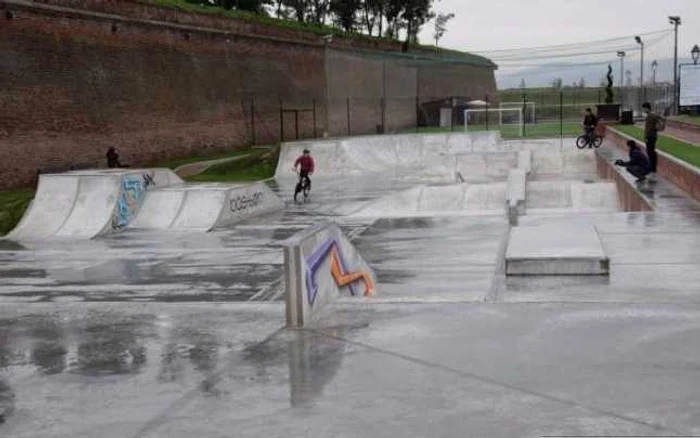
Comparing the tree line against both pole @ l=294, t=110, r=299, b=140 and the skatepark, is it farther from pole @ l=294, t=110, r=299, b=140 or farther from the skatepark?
the skatepark

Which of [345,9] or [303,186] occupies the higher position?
[345,9]

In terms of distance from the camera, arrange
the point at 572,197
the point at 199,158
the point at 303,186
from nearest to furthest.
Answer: the point at 572,197, the point at 303,186, the point at 199,158

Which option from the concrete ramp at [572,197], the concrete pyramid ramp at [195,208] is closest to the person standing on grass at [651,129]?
the concrete ramp at [572,197]

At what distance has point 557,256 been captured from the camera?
11539mm

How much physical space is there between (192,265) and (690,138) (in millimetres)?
22694

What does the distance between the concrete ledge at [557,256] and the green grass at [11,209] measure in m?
14.3

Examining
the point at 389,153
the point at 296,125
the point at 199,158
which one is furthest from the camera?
the point at 296,125

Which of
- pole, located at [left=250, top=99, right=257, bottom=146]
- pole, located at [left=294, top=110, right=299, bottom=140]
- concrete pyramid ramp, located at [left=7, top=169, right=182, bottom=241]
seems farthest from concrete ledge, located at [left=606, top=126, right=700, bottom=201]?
pole, located at [left=294, top=110, right=299, bottom=140]

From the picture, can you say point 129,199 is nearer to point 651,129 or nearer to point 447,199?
point 447,199

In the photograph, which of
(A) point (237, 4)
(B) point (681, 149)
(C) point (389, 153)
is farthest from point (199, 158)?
(A) point (237, 4)

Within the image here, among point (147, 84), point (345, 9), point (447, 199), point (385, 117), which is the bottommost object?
point (447, 199)

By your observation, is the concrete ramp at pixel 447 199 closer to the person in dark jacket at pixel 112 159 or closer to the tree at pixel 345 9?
the person in dark jacket at pixel 112 159

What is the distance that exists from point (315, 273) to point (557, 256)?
4108 mm

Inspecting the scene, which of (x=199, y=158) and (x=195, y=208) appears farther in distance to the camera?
(x=199, y=158)
